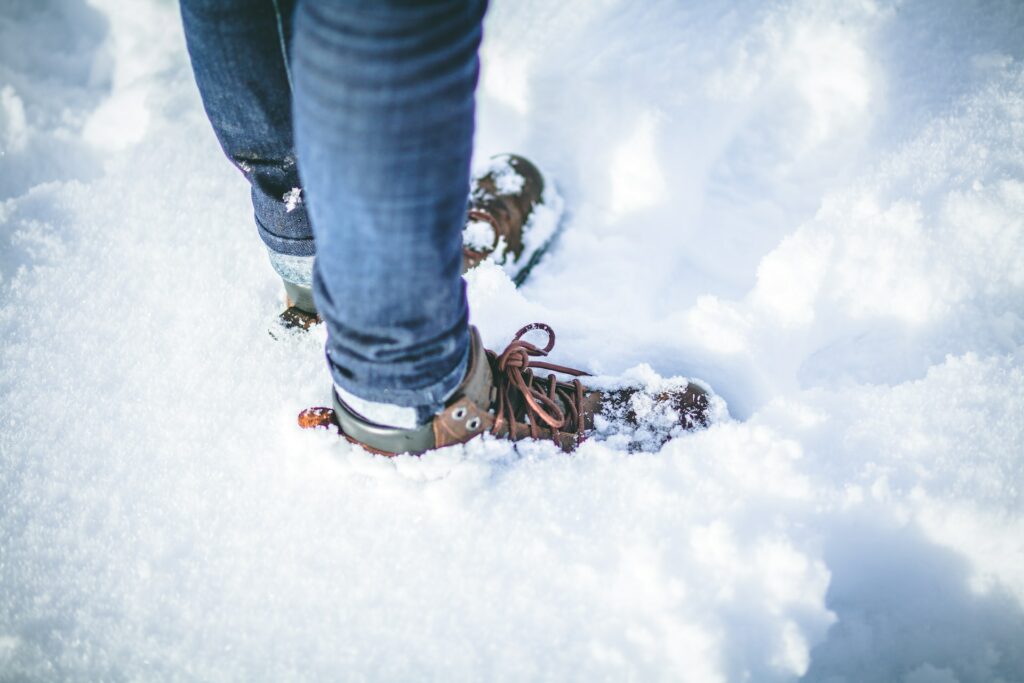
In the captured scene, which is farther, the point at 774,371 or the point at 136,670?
the point at 774,371

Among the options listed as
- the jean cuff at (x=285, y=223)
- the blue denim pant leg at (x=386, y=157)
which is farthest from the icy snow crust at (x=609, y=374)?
the blue denim pant leg at (x=386, y=157)

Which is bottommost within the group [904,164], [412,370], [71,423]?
[71,423]

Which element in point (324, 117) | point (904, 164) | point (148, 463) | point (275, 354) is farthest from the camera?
point (904, 164)

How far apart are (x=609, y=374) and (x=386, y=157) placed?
66 cm

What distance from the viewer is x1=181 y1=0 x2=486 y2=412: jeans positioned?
47 cm

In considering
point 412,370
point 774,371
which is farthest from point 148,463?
point 774,371

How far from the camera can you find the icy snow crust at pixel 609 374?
747 mm

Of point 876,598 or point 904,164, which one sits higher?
point 904,164

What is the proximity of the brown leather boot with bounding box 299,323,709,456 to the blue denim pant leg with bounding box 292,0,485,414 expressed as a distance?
0.48 feet

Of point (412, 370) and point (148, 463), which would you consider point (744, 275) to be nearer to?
point (412, 370)

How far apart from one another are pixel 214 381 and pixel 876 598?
1.05 meters

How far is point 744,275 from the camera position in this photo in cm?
123

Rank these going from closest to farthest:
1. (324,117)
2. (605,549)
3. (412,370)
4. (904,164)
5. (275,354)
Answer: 1. (324,117)
2. (412,370)
3. (605,549)
4. (275,354)
5. (904,164)

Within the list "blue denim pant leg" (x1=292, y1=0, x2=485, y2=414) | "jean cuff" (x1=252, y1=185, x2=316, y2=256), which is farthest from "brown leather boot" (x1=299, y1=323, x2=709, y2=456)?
"jean cuff" (x1=252, y1=185, x2=316, y2=256)
